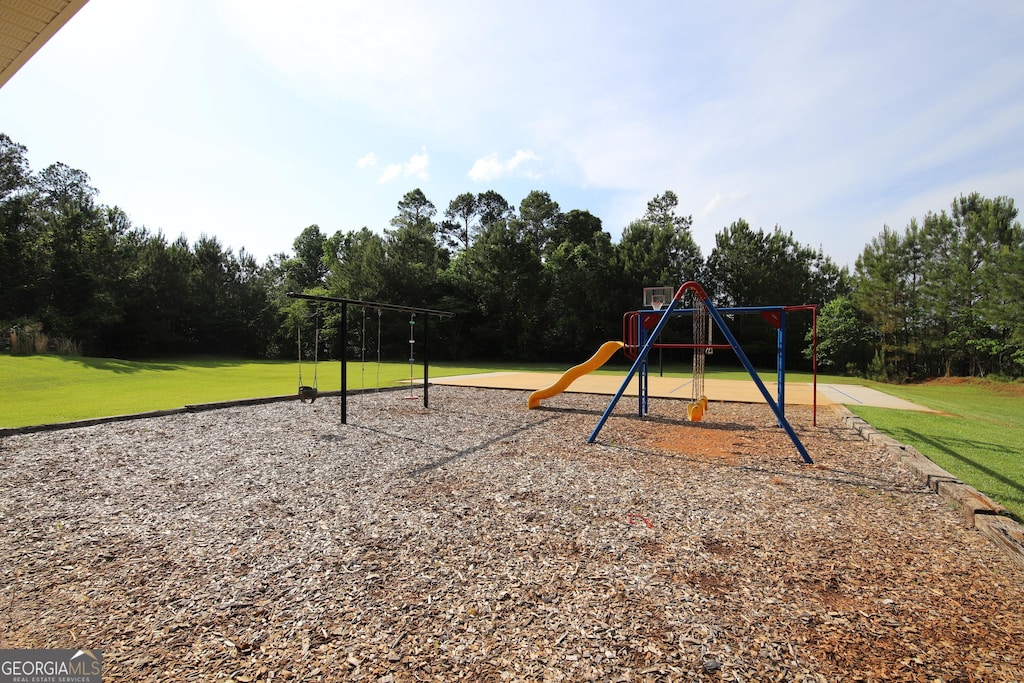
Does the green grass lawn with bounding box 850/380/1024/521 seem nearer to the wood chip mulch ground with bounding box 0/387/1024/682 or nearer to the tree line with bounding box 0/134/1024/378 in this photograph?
the wood chip mulch ground with bounding box 0/387/1024/682

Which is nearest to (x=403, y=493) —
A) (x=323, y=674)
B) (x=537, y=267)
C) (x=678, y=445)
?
(x=323, y=674)

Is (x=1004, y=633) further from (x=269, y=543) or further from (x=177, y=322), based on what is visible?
(x=177, y=322)

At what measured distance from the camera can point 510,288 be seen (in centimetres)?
2664

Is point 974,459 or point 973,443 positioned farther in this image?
point 973,443

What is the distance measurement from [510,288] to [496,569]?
24437mm

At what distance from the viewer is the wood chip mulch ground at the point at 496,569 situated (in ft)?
6.05

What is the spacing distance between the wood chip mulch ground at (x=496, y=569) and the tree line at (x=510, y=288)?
16.8 meters

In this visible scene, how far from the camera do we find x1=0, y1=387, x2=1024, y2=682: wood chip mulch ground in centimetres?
184

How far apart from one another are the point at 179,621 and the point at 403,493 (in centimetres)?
184
